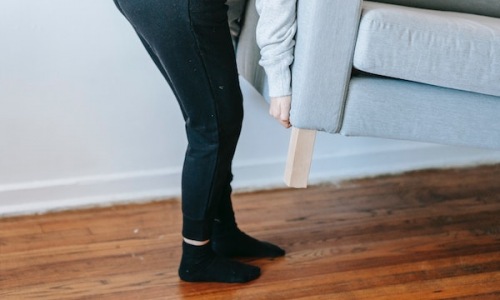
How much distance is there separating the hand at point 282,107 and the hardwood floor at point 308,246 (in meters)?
0.37

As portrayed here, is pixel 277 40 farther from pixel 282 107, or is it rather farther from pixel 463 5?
pixel 463 5

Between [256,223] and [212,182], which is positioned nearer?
[212,182]

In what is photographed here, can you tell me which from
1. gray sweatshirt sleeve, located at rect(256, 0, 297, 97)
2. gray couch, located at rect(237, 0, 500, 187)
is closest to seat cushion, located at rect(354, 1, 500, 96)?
gray couch, located at rect(237, 0, 500, 187)

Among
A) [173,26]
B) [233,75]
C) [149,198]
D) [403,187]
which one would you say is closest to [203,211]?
[233,75]

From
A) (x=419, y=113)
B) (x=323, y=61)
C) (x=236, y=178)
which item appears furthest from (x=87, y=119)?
(x=419, y=113)

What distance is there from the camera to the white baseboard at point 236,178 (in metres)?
1.93

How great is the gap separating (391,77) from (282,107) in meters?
0.22

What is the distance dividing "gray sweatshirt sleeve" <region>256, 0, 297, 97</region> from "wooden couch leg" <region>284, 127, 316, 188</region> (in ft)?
0.29

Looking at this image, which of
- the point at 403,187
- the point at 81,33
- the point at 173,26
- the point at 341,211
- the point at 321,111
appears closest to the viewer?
the point at 173,26

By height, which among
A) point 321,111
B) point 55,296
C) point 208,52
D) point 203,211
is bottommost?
point 55,296

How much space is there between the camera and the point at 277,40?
1.42m

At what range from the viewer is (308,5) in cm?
138

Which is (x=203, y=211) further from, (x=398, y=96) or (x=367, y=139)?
(x=367, y=139)

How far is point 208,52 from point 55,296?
1.95 ft
